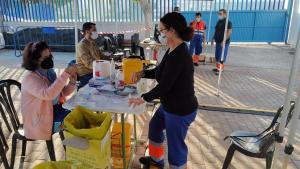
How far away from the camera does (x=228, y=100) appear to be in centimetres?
500

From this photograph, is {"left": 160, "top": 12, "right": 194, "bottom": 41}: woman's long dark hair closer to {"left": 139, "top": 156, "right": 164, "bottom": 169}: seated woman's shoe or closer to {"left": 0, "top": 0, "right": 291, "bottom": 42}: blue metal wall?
{"left": 139, "top": 156, "right": 164, "bottom": 169}: seated woman's shoe

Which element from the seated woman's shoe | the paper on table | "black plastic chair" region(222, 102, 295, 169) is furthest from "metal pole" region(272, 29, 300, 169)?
the seated woman's shoe

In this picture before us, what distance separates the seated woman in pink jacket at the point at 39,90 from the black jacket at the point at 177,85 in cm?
75

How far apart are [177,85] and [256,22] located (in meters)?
10.1

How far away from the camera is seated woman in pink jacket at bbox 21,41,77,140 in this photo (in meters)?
2.28

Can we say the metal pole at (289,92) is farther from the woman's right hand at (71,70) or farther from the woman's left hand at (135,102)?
the woman's right hand at (71,70)

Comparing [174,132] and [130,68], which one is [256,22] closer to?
[130,68]

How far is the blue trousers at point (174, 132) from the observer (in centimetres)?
228

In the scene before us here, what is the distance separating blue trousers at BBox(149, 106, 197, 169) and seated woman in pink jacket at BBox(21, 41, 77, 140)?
2.87ft

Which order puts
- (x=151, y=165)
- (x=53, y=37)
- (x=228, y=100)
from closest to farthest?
(x=151, y=165)
(x=228, y=100)
(x=53, y=37)

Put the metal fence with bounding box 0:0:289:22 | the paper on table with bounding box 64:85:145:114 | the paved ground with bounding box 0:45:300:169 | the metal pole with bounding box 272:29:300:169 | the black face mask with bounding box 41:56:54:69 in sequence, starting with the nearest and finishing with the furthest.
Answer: the metal pole with bounding box 272:29:300:169 < the paper on table with bounding box 64:85:145:114 < the black face mask with bounding box 41:56:54:69 < the paved ground with bounding box 0:45:300:169 < the metal fence with bounding box 0:0:289:22

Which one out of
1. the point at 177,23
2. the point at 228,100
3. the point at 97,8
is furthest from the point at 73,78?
the point at 97,8

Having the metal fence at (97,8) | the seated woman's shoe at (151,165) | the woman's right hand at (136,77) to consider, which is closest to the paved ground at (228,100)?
the seated woman's shoe at (151,165)

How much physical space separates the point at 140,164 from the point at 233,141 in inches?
39.7
